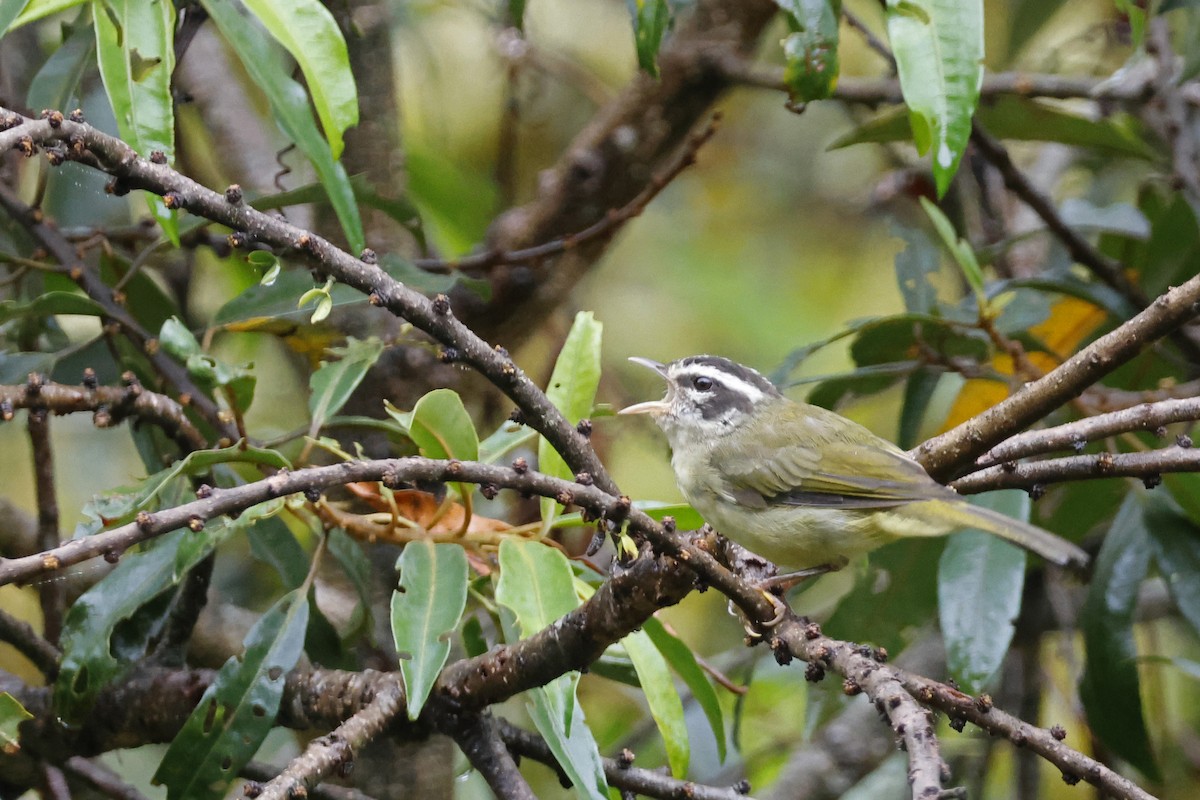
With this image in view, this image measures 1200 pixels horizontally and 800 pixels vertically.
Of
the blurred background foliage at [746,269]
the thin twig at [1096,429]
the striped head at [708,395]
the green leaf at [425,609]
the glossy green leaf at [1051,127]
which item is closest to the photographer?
the thin twig at [1096,429]

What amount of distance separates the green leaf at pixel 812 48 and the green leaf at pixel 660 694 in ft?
3.83

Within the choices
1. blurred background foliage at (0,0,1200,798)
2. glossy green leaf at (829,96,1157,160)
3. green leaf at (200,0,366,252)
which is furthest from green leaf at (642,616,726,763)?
glossy green leaf at (829,96,1157,160)

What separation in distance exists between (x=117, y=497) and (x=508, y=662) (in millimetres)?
803

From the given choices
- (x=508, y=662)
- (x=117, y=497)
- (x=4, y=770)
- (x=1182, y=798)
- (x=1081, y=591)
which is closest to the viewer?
(x=508, y=662)

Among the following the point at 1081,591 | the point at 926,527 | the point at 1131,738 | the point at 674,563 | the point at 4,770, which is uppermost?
the point at 1081,591

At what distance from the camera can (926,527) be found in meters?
2.70

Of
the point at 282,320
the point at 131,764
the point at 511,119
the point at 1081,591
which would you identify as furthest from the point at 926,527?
the point at 131,764

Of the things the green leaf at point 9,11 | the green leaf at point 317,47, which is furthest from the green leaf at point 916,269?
the green leaf at point 9,11

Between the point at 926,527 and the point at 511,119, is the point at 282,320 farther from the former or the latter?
the point at 511,119

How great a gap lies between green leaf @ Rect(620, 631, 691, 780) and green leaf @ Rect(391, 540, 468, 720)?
38 cm

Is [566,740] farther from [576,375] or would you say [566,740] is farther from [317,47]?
[317,47]

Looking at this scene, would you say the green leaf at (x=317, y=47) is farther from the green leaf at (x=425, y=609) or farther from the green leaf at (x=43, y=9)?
the green leaf at (x=425, y=609)

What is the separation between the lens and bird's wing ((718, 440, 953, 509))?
107 inches

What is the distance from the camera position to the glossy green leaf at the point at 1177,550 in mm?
3002
